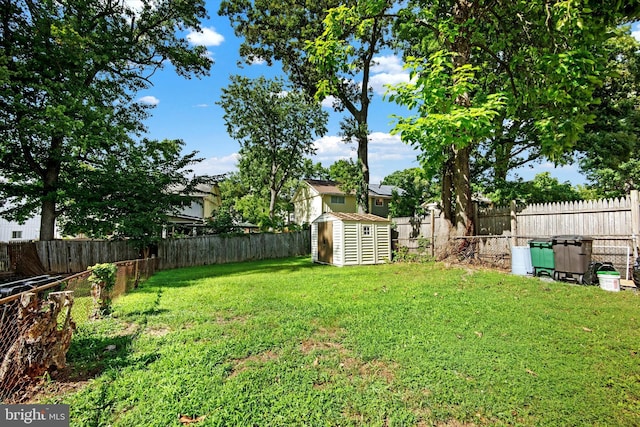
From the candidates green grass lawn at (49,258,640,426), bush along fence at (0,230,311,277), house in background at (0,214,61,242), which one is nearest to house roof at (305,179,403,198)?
bush along fence at (0,230,311,277)

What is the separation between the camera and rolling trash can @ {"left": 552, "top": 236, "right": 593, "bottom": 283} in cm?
698

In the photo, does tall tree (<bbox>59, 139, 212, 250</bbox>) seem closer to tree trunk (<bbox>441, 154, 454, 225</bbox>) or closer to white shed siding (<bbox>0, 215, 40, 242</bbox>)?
tree trunk (<bbox>441, 154, 454, 225</bbox>)

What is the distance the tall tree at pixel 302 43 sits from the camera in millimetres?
15438

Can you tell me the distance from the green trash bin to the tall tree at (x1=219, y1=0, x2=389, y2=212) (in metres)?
9.49

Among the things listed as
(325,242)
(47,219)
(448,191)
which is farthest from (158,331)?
(47,219)

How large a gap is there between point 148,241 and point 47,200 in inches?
173

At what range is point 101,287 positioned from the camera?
5.47m

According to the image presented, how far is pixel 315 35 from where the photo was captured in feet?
50.8

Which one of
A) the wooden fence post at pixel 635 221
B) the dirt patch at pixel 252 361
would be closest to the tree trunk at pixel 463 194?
the wooden fence post at pixel 635 221

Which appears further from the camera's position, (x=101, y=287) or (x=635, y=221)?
(x=635, y=221)

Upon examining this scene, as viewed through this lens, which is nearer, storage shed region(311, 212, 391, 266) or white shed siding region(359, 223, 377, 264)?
storage shed region(311, 212, 391, 266)

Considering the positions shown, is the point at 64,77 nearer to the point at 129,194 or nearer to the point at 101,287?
the point at 129,194

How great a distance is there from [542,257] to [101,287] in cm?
1001

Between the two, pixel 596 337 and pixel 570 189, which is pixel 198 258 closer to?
pixel 596 337
